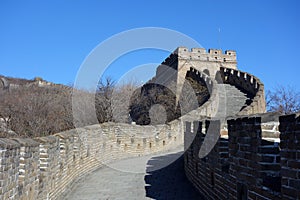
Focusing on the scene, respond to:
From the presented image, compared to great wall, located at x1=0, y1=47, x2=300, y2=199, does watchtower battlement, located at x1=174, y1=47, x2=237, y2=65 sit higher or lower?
higher

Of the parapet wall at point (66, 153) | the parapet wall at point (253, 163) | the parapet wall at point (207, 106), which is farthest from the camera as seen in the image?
the parapet wall at point (207, 106)

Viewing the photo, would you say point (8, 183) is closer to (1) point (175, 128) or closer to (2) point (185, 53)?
(1) point (175, 128)

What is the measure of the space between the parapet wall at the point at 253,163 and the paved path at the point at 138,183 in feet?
4.20

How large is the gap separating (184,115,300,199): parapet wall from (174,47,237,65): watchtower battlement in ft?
89.2

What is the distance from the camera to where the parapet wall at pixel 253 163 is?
309cm

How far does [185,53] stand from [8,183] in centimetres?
2955

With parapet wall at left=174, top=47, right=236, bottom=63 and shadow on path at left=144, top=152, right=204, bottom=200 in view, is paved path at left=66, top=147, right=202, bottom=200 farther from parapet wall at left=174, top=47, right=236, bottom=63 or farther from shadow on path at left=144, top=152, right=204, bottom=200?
parapet wall at left=174, top=47, right=236, bottom=63

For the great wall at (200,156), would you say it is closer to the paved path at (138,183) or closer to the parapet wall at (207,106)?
the paved path at (138,183)

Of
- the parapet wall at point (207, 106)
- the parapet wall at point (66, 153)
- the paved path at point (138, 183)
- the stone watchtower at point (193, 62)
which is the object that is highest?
the stone watchtower at point (193, 62)

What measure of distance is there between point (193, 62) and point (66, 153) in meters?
26.7

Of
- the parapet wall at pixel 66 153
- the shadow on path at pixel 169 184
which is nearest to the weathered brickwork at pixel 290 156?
the parapet wall at pixel 66 153

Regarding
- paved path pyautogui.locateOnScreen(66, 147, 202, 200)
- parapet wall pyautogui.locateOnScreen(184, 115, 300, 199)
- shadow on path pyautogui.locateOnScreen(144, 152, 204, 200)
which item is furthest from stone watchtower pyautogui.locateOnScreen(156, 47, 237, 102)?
parapet wall pyautogui.locateOnScreen(184, 115, 300, 199)

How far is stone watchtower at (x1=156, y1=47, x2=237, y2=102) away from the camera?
32297 millimetres

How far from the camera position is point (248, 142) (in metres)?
4.16
